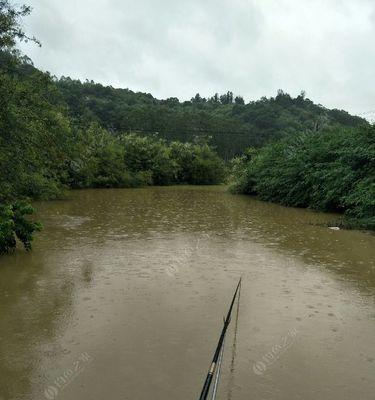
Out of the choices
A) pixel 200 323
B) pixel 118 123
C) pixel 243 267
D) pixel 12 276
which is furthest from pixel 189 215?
pixel 118 123

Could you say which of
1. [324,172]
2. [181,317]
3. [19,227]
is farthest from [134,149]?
[181,317]

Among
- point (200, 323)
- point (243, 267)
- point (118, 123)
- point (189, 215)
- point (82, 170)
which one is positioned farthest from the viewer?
point (118, 123)

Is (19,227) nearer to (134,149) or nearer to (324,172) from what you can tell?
(324,172)

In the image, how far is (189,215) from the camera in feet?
66.6

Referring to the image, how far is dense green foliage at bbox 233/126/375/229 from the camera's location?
18.8 meters

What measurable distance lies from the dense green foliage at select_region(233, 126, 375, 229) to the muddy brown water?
4.90 m

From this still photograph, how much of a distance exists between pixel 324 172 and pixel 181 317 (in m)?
16.9

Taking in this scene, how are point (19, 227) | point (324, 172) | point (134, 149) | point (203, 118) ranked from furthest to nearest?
point (203, 118) < point (134, 149) < point (324, 172) < point (19, 227)

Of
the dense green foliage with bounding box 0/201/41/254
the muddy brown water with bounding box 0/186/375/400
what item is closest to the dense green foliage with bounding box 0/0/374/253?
the dense green foliage with bounding box 0/201/41/254

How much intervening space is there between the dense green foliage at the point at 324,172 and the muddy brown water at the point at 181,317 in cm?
490

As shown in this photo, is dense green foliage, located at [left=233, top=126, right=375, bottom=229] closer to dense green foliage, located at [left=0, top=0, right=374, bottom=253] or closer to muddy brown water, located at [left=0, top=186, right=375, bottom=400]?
dense green foliage, located at [left=0, top=0, right=374, bottom=253]

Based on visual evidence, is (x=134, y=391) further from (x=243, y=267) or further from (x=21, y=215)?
(x=21, y=215)

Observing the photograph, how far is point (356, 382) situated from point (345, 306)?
113 inches

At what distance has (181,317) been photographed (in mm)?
7141
